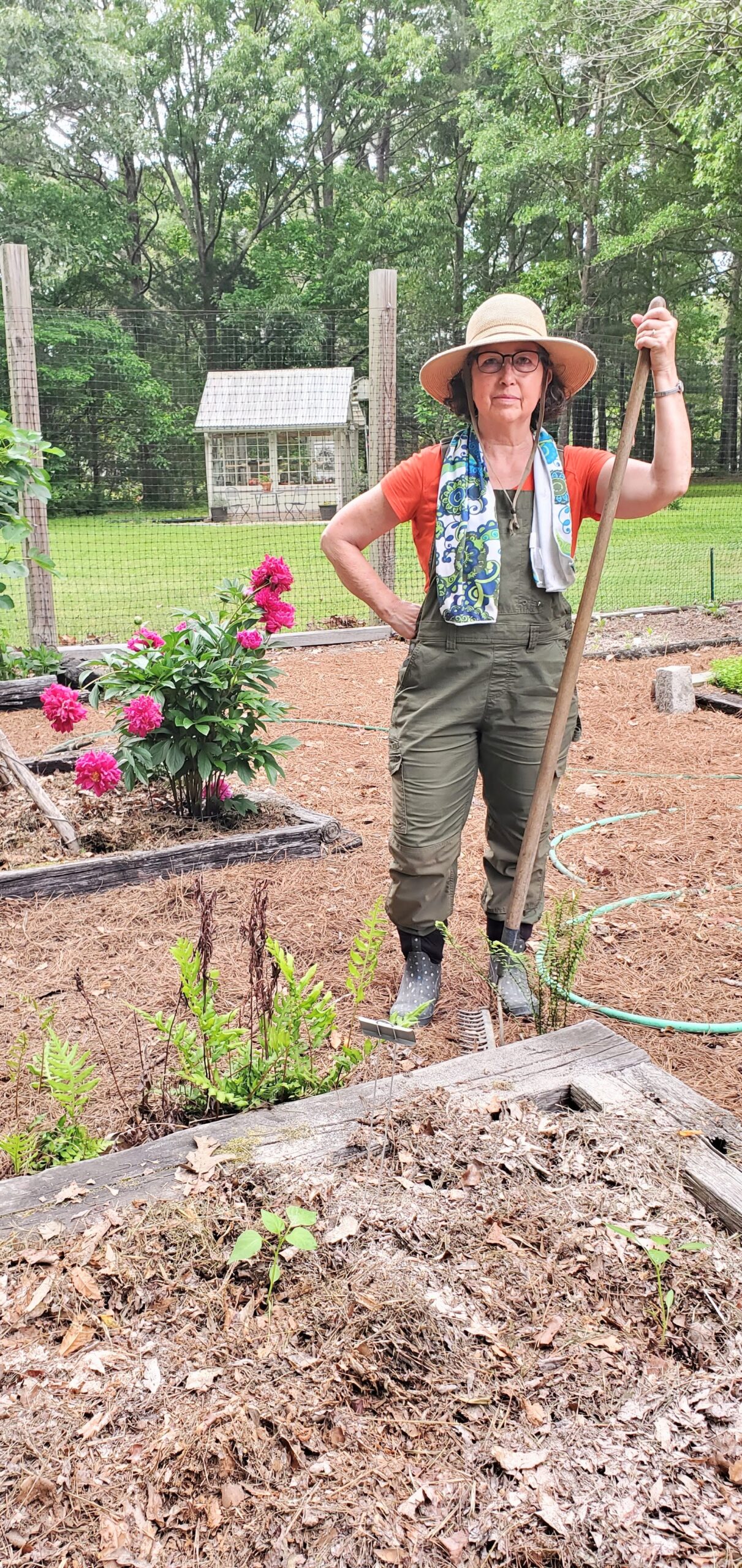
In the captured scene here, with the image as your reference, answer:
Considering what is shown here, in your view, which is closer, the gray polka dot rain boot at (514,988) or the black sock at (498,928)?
the gray polka dot rain boot at (514,988)

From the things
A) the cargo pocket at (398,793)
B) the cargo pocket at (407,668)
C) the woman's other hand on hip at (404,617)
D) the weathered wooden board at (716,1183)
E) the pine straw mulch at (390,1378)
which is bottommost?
the pine straw mulch at (390,1378)

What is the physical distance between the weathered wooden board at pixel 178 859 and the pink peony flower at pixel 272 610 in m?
0.78

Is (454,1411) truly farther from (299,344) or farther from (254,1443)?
(299,344)

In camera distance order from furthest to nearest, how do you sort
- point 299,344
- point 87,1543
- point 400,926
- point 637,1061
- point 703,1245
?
point 299,344, point 400,926, point 637,1061, point 703,1245, point 87,1543

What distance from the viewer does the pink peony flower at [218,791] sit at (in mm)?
4301

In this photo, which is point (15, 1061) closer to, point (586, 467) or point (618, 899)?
point (586, 467)

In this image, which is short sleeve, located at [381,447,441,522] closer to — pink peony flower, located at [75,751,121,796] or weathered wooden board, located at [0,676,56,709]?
pink peony flower, located at [75,751,121,796]

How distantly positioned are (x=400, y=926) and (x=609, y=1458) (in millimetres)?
1652

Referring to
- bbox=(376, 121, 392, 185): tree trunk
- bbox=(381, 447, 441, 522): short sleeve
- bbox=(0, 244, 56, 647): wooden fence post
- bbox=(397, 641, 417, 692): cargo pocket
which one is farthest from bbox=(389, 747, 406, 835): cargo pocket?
bbox=(376, 121, 392, 185): tree trunk

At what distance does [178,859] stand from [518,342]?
220cm

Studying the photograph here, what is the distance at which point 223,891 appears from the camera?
3801mm

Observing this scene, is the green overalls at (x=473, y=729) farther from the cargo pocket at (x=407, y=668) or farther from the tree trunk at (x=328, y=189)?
the tree trunk at (x=328, y=189)

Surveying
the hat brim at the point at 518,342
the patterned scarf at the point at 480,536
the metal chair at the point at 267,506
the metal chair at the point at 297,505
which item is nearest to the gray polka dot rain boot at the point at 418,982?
the patterned scarf at the point at 480,536

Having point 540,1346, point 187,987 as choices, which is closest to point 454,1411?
point 540,1346
